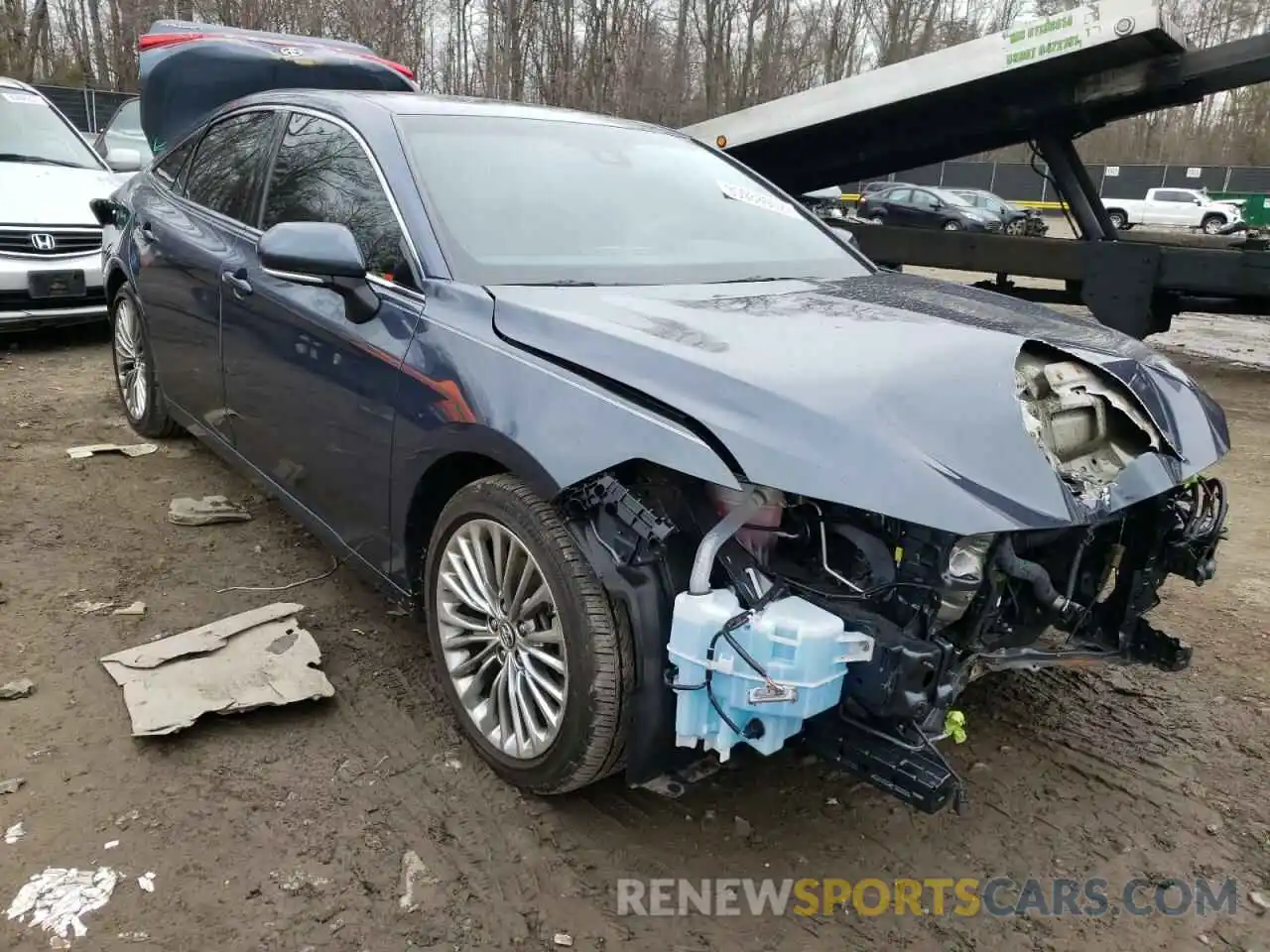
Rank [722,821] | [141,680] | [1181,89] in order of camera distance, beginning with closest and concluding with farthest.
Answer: [722,821]
[141,680]
[1181,89]

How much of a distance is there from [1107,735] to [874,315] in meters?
1.49

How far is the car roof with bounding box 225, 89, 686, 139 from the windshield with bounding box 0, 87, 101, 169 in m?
5.33

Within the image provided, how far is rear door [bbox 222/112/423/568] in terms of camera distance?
2795mm

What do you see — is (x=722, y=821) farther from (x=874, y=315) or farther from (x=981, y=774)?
(x=874, y=315)

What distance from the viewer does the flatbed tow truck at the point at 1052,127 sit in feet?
21.1

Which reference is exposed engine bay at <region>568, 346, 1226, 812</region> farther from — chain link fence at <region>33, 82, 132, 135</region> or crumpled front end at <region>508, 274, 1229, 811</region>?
chain link fence at <region>33, 82, 132, 135</region>

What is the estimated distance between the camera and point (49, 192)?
23.8ft

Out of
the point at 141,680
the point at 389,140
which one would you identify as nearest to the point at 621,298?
the point at 389,140

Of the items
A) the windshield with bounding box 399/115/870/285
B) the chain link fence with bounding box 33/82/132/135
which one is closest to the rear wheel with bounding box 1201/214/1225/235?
the chain link fence with bounding box 33/82/132/135

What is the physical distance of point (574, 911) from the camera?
217 centimetres

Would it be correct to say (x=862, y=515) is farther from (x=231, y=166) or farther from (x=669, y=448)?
(x=231, y=166)

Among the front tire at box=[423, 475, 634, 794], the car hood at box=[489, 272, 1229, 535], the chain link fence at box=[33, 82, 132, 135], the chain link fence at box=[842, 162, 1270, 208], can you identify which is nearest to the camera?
the car hood at box=[489, 272, 1229, 535]

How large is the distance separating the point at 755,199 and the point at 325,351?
168 cm
